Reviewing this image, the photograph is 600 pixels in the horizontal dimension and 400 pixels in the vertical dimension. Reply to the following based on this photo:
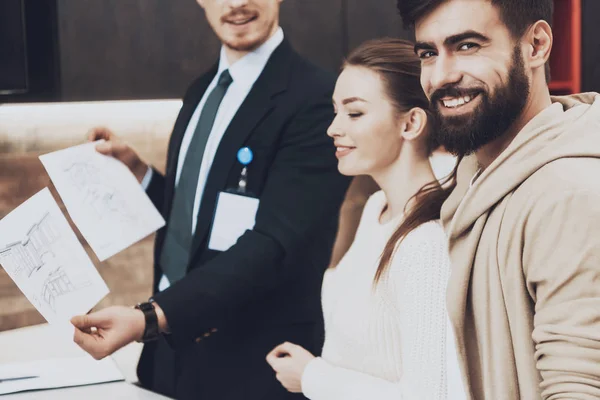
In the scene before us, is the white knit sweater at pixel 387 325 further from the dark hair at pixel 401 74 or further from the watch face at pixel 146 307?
the watch face at pixel 146 307

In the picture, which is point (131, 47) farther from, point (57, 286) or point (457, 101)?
point (457, 101)

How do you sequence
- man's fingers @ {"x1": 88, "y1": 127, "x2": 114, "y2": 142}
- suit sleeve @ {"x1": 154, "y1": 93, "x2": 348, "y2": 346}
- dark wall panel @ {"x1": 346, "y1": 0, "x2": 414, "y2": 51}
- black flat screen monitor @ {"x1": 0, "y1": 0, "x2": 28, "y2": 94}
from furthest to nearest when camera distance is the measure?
dark wall panel @ {"x1": 346, "y1": 0, "x2": 414, "y2": 51} → black flat screen monitor @ {"x1": 0, "y1": 0, "x2": 28, "y2": 94} → man's fingers @ {"x1": 88, "y1": 127, "x2": 114, "y2": 142} → suit sleeve @ {"x1": 154, "y1": 93, "x2": 348, "y2": 346}

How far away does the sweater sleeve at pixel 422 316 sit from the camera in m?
1.32

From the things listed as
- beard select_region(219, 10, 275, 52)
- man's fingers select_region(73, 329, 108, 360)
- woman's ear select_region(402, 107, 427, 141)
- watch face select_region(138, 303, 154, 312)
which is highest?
beard select_region(219, 10, 275, 52)

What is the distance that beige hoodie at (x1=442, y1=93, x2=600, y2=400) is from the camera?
1.00m

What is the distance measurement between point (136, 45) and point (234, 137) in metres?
0.67

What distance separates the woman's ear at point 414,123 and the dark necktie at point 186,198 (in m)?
0.50

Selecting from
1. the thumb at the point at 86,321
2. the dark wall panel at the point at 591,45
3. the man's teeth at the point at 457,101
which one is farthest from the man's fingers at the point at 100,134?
the dark wall panel at the point at 591,45

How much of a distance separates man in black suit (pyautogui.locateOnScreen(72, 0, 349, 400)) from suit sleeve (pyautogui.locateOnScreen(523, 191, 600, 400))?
2.59ft

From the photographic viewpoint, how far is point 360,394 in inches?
57.2

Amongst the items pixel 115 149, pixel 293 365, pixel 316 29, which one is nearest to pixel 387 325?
pixel 293 365

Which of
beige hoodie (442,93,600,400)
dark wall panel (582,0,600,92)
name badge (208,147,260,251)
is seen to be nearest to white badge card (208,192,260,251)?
name badge (208,147,260,251)

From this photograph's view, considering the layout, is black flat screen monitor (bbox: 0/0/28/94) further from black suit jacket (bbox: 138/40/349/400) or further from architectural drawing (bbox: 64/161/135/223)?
black suit jacket (bbox: 138/40/349/400)

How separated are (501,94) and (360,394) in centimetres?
58
